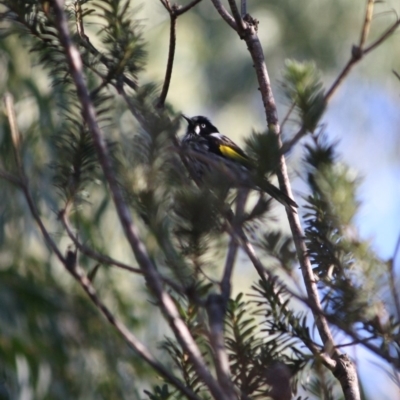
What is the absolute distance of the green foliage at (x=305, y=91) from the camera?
938 mm

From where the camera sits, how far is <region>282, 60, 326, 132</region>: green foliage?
94 centimetres

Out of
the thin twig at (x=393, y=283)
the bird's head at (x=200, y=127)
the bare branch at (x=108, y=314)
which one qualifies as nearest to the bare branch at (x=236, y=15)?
the bare branch at (x=108, y=314)

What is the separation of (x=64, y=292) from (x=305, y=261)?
232cm

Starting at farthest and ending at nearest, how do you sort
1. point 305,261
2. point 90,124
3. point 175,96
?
point 175,96
point 305,261
point 90,124

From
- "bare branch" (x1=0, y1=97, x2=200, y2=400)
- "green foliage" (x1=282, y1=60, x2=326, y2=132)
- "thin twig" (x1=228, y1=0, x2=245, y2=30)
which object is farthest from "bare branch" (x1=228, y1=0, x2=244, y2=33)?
"bare branch" (x1=0, y1=97, x2=200, y2=400)

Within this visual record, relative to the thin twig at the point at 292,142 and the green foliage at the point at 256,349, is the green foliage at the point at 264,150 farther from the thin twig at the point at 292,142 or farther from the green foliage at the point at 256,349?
the green foliage at the point at 256,349

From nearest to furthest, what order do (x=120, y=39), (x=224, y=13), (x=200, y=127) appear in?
(x=120, y=39)
(x=224, y=13)
(x=200, y=127)

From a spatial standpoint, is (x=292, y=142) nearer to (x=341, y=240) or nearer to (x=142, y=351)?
(x=341, y=240)

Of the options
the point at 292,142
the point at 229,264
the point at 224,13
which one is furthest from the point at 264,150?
the point at 224,13

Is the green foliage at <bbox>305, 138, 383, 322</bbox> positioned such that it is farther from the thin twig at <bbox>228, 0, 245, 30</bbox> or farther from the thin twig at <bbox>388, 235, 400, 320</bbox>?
the thin twig at <bbox>228, 0, 245, 30</bbox>

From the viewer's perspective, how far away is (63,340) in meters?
3.22

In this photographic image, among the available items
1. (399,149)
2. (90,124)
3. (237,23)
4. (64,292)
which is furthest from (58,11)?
(399,149)

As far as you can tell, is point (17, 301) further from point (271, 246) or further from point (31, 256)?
point (271, 246)

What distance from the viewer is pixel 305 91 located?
3.13 feet
